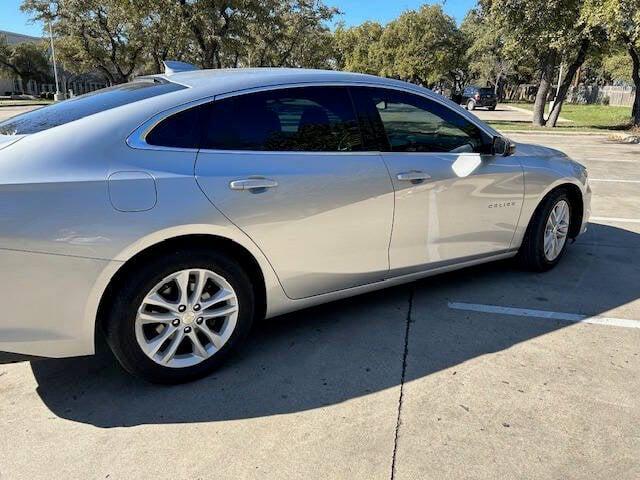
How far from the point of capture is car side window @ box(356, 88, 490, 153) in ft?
11.6

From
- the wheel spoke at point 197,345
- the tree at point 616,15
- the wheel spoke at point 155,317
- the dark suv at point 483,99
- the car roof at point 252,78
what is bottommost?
the wheel spoke at point 197,345

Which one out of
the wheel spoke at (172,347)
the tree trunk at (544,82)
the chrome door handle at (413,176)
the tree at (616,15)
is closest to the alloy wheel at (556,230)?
the chrome door handle at (413,176)

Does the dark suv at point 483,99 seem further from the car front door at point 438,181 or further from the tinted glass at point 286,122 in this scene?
the tinted glass at point 286,122

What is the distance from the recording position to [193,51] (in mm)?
31828

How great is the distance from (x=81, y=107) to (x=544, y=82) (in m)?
23.1

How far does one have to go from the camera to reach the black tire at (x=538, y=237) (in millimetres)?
4469

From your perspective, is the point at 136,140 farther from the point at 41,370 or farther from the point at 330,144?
the point at 41,370

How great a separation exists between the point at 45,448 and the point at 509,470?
6.79 ft

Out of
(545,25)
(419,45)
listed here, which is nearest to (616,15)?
(545,25)

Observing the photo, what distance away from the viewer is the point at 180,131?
2777mm

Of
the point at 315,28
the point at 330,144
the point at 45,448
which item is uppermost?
the point at 315,28

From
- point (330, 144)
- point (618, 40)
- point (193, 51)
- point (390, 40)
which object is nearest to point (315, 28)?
point (390, 40)

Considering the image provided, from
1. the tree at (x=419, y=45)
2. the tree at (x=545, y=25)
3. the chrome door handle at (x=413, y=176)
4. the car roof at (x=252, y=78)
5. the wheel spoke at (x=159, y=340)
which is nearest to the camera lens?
the wheel spoke at (x=159, y=340)

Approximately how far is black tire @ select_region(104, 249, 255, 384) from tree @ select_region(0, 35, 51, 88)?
7345 centimetres
